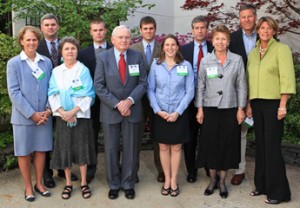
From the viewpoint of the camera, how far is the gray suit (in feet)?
12.5

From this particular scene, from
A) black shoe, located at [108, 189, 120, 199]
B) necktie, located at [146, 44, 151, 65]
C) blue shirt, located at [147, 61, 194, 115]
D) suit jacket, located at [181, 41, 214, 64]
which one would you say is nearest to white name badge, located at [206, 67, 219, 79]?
blue shirt, located at [147, 61, 194, 115]

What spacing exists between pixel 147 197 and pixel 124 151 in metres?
0.58

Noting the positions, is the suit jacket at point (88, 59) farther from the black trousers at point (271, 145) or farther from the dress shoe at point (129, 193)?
the black trousers at point (271, 145)

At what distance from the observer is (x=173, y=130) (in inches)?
156

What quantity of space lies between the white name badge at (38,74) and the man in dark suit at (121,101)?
1.86ft

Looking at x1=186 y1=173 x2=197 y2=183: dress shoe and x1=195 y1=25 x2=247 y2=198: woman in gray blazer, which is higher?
x1=195 y1=25 x2=247 y2=198: woman in gray blazer

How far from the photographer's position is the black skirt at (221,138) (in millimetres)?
3930

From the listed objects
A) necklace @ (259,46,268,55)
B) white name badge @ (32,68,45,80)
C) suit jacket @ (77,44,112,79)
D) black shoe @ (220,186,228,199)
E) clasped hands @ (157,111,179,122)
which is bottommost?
black shoe @ (220,186,228,199)

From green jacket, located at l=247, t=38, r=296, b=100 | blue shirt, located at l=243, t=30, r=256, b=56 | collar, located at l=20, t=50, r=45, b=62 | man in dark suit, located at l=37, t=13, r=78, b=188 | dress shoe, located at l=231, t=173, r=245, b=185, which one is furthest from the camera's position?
dress shoe, located at l=231, t=173, r=245, b=185

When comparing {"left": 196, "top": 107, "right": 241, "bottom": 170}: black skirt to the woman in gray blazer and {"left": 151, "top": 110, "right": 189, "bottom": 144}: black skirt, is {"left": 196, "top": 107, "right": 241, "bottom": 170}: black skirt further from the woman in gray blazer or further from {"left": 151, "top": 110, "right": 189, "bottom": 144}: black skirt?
{"left": 151, "top": 110, "right": 189, "bottom": 144}: black skirt

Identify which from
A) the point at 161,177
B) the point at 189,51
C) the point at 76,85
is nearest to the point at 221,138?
the point at 161,177

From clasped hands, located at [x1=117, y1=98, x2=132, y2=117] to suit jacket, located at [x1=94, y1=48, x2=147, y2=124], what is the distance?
0.05 m

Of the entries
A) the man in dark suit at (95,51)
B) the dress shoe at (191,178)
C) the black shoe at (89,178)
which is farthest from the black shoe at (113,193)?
the dress shoe at (191,178)

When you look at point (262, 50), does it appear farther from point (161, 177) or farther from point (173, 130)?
point (161, 177)
